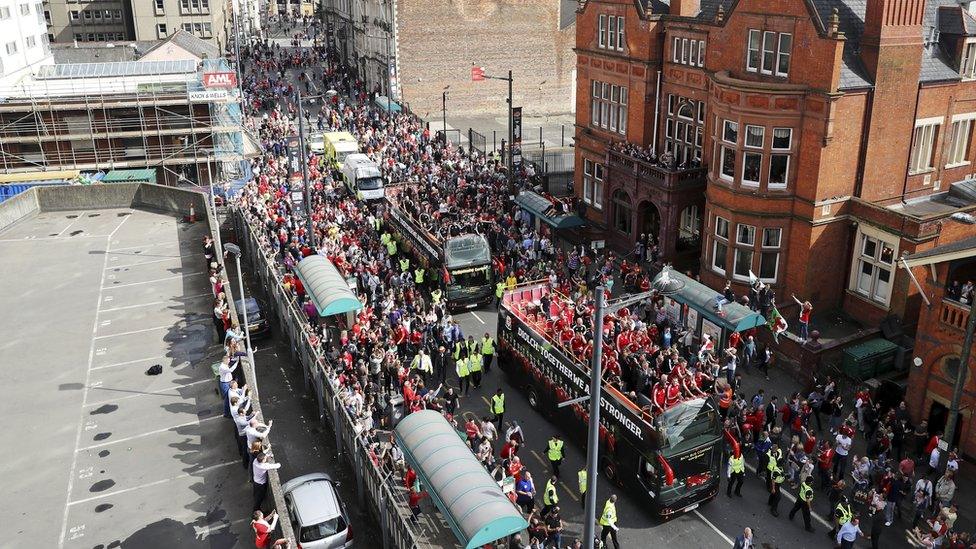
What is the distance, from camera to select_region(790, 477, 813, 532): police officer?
1991 centimetres

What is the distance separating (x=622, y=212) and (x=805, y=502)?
2126 centimetres

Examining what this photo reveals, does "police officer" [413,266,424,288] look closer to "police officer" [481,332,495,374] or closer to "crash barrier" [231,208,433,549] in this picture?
"crash barrier" [231,208,433,549]

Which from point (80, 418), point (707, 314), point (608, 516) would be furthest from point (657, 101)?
point (80, 418)

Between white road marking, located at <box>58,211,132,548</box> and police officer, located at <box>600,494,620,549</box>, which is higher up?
white road marking, located at <box>58,211,132,548</box>

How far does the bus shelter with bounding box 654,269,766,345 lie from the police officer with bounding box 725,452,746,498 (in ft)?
23.0

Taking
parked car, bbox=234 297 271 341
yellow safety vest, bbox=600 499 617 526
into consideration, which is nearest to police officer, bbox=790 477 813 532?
yellow safety vest, bbox=600 499 617 526

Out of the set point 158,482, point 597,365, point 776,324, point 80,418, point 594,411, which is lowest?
point 776,324

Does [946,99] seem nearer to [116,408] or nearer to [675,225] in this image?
[675,225]

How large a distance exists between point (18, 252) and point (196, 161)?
15.2m

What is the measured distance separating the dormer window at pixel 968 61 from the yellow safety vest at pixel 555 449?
22.1 meters

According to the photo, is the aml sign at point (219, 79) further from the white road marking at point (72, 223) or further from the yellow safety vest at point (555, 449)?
the yellow safety vest at point (555, 449)

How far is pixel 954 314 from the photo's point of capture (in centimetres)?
2314

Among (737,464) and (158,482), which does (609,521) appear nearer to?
(737,464)

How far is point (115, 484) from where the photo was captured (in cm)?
1903
